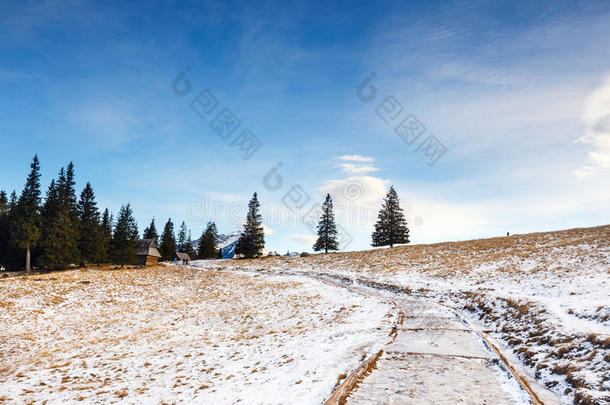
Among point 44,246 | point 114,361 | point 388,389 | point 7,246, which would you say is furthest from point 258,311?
point 7,246

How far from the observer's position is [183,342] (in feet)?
49.6

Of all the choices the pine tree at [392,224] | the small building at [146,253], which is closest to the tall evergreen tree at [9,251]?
the small building at [146,253]

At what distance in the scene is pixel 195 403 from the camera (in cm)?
805

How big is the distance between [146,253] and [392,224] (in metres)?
48.6

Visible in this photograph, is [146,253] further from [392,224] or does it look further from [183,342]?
[183,342]

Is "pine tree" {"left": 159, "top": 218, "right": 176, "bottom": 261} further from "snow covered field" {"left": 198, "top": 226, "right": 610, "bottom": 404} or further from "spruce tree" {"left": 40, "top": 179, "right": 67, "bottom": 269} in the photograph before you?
"snow covered field" {"left": 198, "top": 226, "right": 610, "bottom": 404}

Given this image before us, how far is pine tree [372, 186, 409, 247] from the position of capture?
65938 mm

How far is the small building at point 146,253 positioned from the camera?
67000 millimetres

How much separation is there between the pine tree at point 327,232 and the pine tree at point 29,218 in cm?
4726

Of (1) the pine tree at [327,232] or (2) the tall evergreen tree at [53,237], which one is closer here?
(2) the tall evergreen tree at [53,237]

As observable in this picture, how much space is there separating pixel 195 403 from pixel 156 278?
34177mm

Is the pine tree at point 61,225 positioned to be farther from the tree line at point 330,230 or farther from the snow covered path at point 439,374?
the snow covered path at point 439,374

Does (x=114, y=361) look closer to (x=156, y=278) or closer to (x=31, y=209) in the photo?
(x=156, y=278)

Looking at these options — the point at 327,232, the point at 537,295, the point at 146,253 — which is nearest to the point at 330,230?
the point at 327,232
